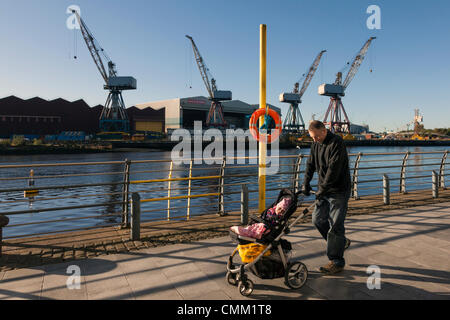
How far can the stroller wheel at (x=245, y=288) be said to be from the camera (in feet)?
11.2

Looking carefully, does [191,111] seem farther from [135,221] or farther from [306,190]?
[306,190]

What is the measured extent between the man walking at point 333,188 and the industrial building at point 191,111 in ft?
312

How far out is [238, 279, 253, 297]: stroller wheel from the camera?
343 cm

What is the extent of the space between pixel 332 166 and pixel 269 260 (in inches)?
52.6

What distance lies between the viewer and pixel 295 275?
3.60m

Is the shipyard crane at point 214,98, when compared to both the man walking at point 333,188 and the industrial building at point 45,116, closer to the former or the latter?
the industrial building at point 45,116

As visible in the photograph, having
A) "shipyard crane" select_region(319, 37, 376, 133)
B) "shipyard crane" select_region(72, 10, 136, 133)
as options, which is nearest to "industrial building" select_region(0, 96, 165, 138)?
"shipyard crane" select_region(72, 10, 136, 133)

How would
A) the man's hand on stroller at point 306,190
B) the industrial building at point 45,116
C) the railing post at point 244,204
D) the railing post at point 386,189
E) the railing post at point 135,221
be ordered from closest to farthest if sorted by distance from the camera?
the man's hand on stroller at point 306,190 < the railing post at point 135,221 < the railing post at point 244,204 < the railing post at point 386,189 < the industrial building at point 45,116

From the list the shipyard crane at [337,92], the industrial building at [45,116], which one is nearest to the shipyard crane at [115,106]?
the industrial building at [45,116]

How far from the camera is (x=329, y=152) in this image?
13.0 ft

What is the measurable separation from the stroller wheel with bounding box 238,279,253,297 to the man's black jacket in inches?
53.6
